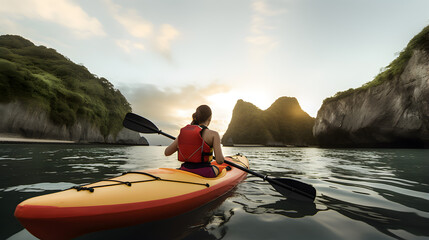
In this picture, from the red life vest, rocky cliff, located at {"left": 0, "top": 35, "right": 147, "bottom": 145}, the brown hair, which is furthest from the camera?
rocky cliff, located at {"left": 0, "top": 35, "right": 147, "bottom": 145}

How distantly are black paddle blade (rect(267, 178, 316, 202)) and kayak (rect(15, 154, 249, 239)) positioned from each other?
1588 mm

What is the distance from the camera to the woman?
9.78 feet

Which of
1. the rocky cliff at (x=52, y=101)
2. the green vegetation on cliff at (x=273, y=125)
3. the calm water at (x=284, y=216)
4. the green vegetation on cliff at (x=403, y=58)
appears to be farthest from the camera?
the green vegetation on cliff at (x=273, y=125)

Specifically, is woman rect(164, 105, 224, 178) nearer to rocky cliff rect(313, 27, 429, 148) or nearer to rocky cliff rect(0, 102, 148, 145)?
rocky cliff rect(313, 27, 429, 148)

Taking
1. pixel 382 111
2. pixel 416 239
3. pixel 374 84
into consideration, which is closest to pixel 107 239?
pixel 416 239

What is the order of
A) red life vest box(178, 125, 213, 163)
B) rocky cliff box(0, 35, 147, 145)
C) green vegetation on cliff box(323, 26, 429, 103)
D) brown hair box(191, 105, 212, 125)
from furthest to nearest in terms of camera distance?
rocky cliff box(0, 35, 147, 145)
green vegetation on cliff box(323, 26, 429, 103)
brown hair box(191, 105, 212, 125)
red life vest box(178, 125, 213, 163)

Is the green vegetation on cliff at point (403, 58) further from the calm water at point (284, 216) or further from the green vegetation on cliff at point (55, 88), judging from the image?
the green vegetation on cliff at point (55, 88)

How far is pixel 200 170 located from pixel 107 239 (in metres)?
1.61

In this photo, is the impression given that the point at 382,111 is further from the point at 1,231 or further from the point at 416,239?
the point at 1,231

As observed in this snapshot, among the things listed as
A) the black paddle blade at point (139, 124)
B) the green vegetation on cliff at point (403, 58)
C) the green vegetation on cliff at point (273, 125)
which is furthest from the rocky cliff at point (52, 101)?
the green vegetation on cliff at point (273, 125)

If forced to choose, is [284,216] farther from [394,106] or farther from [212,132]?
[394,106]

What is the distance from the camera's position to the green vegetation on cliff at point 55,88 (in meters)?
25.9

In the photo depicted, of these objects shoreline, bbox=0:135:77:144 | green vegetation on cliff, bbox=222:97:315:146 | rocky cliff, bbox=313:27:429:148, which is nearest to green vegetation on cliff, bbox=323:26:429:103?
rocky cliff, bbox=313:27:429:148

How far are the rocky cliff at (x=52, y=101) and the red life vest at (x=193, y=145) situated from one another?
109ft
